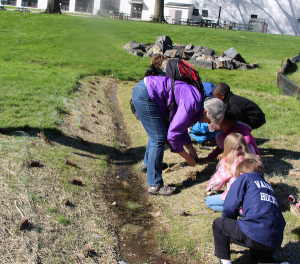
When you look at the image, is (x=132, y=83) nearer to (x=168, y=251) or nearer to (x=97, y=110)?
(x=97, y=110)

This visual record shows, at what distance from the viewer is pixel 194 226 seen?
3.56 m

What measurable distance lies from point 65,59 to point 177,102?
35.3 feet

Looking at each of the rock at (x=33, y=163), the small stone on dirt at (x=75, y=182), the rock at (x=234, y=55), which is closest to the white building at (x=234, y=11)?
the rock at (x=234, y=55)

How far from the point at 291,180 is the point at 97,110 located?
4799 millimetres

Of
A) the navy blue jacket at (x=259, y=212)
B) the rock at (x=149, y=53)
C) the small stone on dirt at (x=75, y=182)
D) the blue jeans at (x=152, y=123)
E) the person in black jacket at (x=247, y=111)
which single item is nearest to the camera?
the navy blue jacket at (x=259, y=212)

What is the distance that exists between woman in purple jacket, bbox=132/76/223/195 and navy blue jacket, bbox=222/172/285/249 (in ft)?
3.61

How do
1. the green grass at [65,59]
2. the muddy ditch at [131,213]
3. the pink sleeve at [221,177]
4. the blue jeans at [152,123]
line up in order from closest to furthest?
the muddy ditch at [131,213], the pink sleeve at [221,177], the blue jeans at [152,123], the green grass at [65,59]

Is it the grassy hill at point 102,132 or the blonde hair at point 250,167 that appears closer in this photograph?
the blonde hair at point 250,167

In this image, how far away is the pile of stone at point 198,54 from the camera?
13.8 meters

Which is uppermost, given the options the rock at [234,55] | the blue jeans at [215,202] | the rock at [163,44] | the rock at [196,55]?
the rock at [163,44]

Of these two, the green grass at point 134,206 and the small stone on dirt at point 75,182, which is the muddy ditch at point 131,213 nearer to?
the green grass at point 134,206

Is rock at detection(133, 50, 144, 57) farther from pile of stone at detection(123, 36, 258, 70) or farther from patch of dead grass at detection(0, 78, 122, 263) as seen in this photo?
patch of dead grass at detection(0, 78, 122, 263)

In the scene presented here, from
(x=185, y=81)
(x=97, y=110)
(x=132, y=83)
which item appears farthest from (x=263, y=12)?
(x=185, y=81)

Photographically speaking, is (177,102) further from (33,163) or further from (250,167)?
(33,163)
